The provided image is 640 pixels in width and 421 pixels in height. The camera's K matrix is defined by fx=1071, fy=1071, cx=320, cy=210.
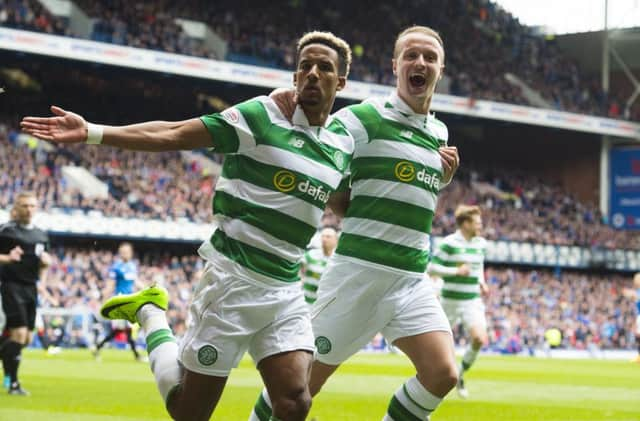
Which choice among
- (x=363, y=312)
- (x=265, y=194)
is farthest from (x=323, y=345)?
(x=265, y=194)

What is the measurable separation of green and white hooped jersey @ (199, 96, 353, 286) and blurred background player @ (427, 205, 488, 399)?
7.57m

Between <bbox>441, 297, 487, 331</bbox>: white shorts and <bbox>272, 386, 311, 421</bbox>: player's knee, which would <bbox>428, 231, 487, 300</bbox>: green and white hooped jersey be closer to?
<bbox>441, 297, 487, 331</bbox>: white shorts

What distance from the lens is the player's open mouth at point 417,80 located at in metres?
6.29

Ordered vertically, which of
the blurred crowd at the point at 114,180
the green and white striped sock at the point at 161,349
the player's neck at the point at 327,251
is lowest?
the blurred crowd at the point at 114,180

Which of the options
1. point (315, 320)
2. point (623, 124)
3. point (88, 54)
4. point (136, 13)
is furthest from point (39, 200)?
point (623, 124)

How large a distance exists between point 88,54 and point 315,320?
26494mm

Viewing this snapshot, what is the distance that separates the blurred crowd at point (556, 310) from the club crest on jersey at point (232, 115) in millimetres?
28152

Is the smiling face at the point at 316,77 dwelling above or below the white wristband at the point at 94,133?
above

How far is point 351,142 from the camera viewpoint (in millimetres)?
5703

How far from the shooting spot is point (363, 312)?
20.3 feet

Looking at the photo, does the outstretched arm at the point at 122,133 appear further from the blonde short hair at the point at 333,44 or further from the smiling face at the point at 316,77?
the blonde short hair at the point at 333,44

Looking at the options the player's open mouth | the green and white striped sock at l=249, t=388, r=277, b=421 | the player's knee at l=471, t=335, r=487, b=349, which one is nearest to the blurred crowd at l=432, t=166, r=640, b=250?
the player's knee at l=471, t=335, r=487, b=349

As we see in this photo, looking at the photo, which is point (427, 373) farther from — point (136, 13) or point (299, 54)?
point (136, 13)

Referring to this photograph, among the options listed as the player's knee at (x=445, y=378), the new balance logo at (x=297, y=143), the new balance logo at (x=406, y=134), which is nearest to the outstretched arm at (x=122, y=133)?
the new balance logo at (x=297, y=143)
